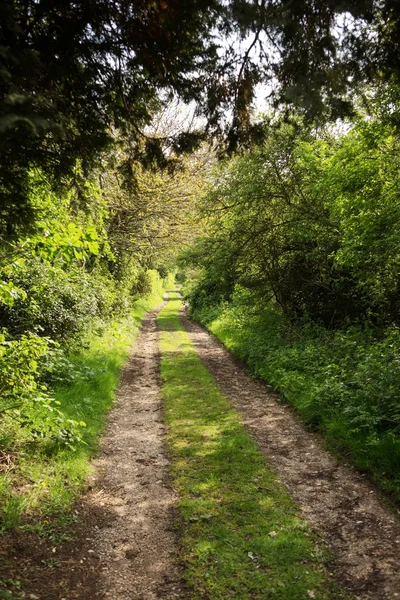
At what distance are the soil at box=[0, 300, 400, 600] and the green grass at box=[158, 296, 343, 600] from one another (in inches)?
7.6

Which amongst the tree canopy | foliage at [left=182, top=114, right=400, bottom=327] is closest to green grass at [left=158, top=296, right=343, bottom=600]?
the tree canopy

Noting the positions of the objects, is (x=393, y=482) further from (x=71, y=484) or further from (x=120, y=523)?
(x=71, y=484)

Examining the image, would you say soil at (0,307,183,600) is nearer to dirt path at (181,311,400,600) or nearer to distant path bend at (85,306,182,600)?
distant path bend at (85,306,182,600)

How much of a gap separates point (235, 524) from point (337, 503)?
1471 mm

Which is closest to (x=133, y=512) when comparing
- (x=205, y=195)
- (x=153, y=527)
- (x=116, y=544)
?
(x=153, y=527)

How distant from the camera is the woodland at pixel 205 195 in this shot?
124 inches

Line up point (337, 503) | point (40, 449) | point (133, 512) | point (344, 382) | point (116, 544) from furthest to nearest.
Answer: point (344, 382)
point (40, 449)
point (337, 503)
point (133, 512)
point (116, 544)

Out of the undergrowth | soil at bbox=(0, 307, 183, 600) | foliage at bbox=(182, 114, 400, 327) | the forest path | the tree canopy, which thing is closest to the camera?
the tree canopy

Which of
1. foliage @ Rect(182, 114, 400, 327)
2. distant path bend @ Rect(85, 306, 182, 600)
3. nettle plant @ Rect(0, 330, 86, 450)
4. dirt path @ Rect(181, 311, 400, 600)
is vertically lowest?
dirt path @ Rect(181, 311, 400, 600)

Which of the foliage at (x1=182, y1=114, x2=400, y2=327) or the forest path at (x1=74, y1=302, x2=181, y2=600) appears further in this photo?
the foliage at (x1=182, y1=114, x2=400, y2=327)

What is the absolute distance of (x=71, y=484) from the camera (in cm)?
541

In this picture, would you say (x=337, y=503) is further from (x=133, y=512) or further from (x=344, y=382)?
(x=344, y=382)

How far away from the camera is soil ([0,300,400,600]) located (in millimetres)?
3750

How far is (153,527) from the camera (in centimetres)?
469
